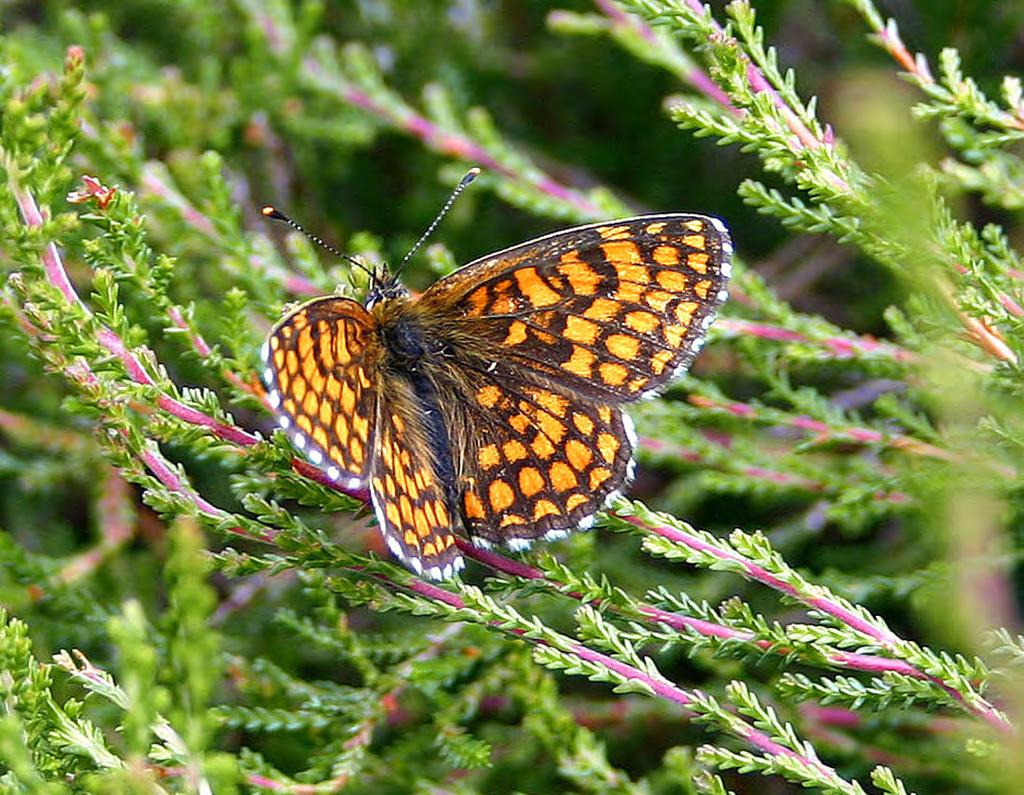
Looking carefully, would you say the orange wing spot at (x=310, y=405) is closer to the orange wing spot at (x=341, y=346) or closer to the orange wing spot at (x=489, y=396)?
the orange wing spot at (x=341, y=346)

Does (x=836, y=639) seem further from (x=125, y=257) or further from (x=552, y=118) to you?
(x=552, y=118)

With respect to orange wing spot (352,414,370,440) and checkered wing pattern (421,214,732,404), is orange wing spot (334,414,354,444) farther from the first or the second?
checkered wing pattern (421,214,732,404)

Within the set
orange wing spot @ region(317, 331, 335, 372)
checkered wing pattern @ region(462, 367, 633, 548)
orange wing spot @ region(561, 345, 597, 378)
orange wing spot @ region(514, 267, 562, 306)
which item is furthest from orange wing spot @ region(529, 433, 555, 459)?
orange wing spot @ region(317, 331, 335, 372)

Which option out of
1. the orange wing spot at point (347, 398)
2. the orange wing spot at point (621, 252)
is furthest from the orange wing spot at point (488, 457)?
the orange wing spot at point (621, 252)

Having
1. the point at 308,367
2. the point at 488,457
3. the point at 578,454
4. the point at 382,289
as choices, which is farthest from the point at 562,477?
the point at 382,289

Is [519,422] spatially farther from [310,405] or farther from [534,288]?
[310,405]

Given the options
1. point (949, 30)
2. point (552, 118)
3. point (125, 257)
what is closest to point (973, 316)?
point (125, 257)

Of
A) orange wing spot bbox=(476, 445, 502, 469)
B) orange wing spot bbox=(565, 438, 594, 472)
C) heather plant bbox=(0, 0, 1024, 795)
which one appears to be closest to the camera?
heather plant bbox=(0, 0, 1024, 795)
